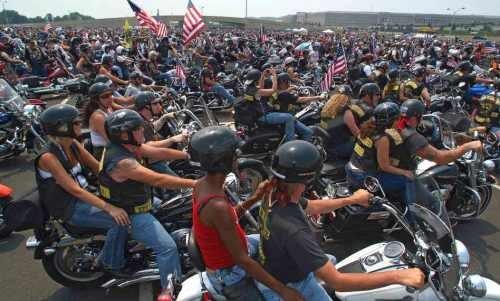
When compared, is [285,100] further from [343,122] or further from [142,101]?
[142,101]

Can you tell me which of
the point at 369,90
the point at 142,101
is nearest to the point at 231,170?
the point at 142,101

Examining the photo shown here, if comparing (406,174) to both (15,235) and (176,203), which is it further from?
(15,235)

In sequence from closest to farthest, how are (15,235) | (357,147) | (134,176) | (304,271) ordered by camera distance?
(304,271), (134,176), (357,147), (15,235)

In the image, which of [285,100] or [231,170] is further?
[285,100]

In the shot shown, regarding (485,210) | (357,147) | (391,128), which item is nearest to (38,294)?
(357,147)

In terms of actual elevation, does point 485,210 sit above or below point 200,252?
below

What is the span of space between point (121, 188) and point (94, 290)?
1.45 m

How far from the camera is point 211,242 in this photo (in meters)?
2.46

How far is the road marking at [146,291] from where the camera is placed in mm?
4047

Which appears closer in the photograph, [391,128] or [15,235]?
[391,128]

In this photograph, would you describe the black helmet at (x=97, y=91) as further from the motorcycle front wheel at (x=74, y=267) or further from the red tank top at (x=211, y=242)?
the red tank top at (x=211, y=242)

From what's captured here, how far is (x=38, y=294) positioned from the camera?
414 cm

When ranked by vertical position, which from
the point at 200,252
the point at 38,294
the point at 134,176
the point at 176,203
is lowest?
the point at 38,294

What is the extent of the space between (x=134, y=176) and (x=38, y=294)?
6.55 ft
